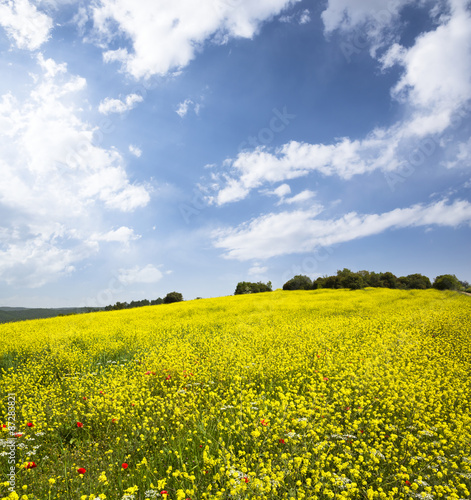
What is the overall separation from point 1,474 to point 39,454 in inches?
28.9

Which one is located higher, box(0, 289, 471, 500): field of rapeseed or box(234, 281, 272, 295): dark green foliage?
box(234, 281, 272, 295): dark green foliage

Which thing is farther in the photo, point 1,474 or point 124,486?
point 1,474

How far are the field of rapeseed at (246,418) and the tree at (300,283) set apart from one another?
40804 millimetres

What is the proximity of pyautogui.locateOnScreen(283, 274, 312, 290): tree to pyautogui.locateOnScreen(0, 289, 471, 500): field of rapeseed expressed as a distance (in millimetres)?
40804

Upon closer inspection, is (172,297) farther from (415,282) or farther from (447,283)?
(447,283)

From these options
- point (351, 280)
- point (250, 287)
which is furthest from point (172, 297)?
point (351, 280)

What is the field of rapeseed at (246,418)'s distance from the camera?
4000 millimetres

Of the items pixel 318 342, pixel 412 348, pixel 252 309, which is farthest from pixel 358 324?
pixel 252 309

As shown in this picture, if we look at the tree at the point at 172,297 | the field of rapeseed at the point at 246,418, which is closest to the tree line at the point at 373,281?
the tree at the point at 172,297

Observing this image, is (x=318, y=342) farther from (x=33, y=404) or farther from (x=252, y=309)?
(x=252, y=309)

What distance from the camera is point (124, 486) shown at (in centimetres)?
426

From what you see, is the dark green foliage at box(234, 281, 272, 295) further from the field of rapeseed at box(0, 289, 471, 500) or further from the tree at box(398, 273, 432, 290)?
the field of rapeseed at box(0, 289, 471, 500)

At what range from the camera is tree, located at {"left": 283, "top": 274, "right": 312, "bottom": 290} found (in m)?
55.1

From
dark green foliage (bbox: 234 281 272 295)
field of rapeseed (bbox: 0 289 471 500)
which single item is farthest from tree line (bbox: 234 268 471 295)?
field of rapeseed (bbox: 0 289 471 500)
